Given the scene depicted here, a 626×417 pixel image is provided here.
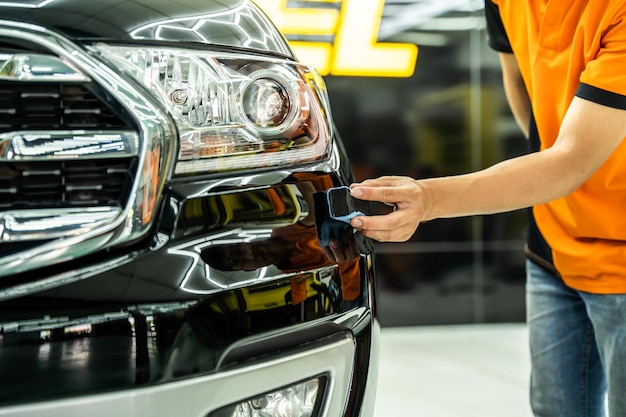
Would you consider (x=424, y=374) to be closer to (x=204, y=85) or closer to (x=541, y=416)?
(x=541, y=416)

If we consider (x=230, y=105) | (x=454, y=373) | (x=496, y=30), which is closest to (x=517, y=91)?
(x=496, y=30)

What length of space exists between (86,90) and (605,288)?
926mm

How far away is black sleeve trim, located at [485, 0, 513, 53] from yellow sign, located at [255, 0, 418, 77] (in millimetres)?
2571

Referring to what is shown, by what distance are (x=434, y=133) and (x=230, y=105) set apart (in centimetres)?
351

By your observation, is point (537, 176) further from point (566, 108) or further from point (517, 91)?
point (517, 91)

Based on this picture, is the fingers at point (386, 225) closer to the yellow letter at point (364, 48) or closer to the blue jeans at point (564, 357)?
the blue jeans at point (564, 357)

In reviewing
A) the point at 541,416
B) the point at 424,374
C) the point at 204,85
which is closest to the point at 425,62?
the point at 424,374

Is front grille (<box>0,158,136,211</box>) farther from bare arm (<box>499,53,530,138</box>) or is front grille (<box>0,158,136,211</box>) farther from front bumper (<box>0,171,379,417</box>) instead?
bare arm (<box>499,53,530,138</box>)

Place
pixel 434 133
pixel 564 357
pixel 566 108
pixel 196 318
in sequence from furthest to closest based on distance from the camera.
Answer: pixel 434 133, pixel 564 357, pixel 566 108, pixel 196 318

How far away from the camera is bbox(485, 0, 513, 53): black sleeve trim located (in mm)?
1542

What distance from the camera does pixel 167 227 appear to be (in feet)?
2.69

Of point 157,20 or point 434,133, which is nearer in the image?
point 157,20

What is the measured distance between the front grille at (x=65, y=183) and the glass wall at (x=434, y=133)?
3384mm

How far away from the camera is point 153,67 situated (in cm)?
88
